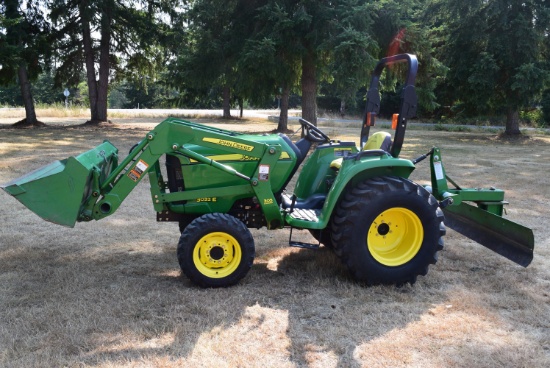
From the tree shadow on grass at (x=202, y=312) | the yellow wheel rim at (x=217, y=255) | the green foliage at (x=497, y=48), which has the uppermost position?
the green foliage at (x=497, y=48)

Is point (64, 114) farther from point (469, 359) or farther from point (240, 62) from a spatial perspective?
point (469, 359)

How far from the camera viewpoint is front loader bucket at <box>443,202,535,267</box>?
14.4ft

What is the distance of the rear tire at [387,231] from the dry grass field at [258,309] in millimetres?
176

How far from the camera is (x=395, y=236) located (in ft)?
14.3

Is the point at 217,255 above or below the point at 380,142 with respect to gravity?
below

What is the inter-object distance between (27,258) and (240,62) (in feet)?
32.8

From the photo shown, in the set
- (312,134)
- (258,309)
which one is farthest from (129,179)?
(312,134)

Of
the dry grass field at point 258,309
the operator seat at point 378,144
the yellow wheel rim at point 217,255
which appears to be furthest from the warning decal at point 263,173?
the dry grass field at point 258,309

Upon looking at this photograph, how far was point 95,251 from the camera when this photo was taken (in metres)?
5.18

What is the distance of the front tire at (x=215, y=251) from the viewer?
3969mm

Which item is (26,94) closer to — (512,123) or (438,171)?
(512,123)

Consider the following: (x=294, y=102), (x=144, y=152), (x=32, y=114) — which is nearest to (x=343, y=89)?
(x=144, y=152)

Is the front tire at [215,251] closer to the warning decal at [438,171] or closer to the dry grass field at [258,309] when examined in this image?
the dry grass field at [258,309]

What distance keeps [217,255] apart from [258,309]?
0.59m
